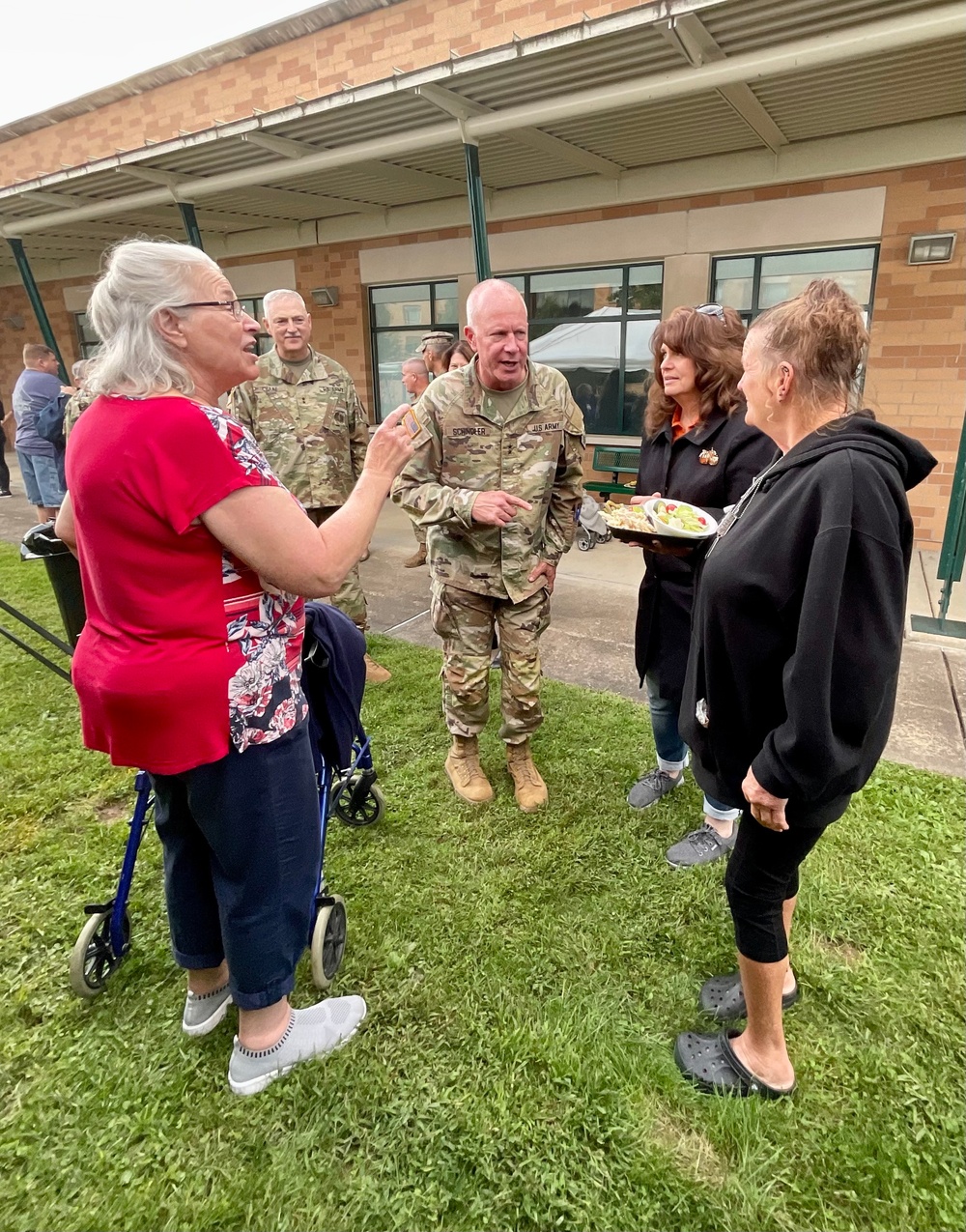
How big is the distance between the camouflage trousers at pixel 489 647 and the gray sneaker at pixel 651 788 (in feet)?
1.69

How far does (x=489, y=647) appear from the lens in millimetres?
3160

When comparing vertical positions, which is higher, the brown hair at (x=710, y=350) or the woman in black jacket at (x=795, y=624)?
the brown hair at (x=710, y=350)

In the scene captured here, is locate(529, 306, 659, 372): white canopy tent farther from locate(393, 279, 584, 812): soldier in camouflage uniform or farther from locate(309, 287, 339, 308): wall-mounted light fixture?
locate(393, 279, 584, 812): soldier in camouflage uniform

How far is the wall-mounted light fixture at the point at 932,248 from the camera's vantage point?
19.7 ft

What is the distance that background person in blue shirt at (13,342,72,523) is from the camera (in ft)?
24.7

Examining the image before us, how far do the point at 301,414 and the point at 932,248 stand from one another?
5.50 meters

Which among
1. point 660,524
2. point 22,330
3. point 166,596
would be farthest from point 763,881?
Result: point 22,330

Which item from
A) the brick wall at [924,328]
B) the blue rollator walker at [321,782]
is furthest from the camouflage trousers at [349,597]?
the brick wall at [924,328]

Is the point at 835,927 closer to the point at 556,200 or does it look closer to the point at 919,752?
the point at 919,752

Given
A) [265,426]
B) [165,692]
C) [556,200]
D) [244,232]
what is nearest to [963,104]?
[556,200]

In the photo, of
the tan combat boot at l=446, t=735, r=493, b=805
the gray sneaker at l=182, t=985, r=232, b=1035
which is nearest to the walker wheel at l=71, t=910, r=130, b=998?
the gray sneaker at l=182, t=985, r=232, b=1035

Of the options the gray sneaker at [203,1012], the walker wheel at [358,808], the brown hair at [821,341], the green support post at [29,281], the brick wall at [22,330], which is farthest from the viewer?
the brick wall at [22,330]

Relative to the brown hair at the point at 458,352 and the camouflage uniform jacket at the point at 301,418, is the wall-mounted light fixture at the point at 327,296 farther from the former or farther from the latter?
the camouflage uniform jacket at the point at 301,418

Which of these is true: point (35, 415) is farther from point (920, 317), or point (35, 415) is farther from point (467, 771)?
point (920, 317)
